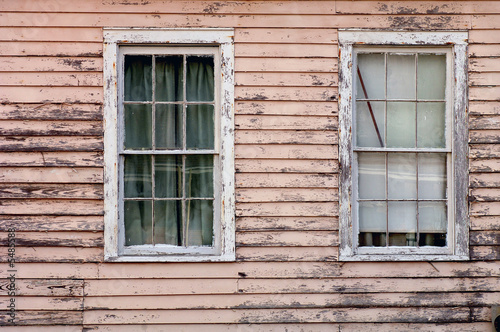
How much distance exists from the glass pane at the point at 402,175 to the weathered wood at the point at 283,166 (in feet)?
1.68

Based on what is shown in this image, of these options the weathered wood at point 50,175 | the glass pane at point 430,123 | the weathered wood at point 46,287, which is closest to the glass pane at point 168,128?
the weathered wood at point 50,175

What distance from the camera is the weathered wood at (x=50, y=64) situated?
4.02 metres

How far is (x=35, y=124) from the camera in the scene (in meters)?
4.02

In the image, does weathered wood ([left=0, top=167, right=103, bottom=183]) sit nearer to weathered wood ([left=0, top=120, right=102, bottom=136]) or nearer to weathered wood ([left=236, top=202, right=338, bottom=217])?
weathered wood ([left=0, top=120, right=102, bottom=136])

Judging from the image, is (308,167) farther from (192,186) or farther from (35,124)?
(35,124)

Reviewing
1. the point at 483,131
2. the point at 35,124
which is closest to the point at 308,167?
the point at 483,131

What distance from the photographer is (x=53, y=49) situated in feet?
13.3

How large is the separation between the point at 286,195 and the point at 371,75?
1.29 m

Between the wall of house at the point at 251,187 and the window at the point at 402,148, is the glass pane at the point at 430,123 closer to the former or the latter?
the window at the point at 402,148

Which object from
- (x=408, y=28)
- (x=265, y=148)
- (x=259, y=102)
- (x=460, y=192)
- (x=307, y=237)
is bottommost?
(x=307, y=237)

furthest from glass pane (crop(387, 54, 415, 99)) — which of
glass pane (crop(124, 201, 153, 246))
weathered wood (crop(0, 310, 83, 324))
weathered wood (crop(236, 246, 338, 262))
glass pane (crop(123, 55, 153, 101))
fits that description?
weathered wood (crop(0, 310, 83, 324))

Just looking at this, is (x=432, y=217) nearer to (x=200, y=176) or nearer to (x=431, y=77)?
(x=431, y=77)

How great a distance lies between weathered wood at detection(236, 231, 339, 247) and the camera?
4.05 m

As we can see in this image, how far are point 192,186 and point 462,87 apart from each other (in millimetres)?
2452
